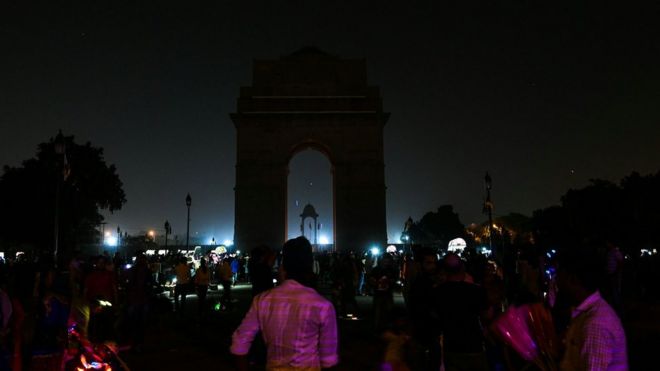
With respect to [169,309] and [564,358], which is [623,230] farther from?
[564,358]

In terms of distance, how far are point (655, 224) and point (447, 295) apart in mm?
38652

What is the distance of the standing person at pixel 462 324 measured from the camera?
4816mm

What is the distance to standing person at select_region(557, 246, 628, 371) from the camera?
2.85 m

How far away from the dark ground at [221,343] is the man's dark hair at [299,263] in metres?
2.83

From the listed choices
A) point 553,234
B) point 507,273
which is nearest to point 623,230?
point 553,234

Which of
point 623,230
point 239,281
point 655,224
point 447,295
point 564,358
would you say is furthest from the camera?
point 623,230

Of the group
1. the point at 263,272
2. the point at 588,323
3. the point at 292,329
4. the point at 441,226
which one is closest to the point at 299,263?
the point at 292,329

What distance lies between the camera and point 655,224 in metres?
37.5

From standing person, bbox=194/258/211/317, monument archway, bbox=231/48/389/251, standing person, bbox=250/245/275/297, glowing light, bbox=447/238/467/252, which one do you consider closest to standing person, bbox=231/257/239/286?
monument archway, bbox=231/48/389/251

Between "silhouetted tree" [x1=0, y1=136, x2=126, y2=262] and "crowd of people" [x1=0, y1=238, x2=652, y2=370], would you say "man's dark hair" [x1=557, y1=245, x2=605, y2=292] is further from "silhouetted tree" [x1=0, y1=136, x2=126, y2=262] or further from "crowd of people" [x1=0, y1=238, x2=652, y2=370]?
"silhouetted tree" [x1=0, y1=136, x2=126, y2=262]

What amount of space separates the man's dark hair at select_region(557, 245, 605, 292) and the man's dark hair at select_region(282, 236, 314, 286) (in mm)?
1492

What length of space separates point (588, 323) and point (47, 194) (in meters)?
46.5

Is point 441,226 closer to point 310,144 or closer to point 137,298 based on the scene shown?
point 310,144

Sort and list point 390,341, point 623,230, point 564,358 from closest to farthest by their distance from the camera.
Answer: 1. point 564,358
2. point 390,341
3. point 623,230
